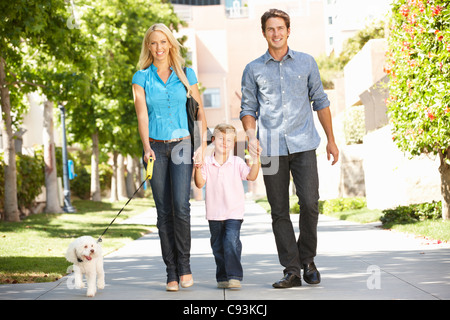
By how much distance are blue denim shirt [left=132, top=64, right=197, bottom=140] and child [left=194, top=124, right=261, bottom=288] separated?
1.22 feet

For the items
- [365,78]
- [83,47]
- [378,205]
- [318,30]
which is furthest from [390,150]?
[318,30]

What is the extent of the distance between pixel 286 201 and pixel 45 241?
8.51 meters

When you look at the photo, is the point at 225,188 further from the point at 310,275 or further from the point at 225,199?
the point at 310,275

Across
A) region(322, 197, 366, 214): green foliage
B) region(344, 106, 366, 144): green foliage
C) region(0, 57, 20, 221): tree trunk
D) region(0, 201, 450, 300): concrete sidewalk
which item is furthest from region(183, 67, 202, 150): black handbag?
region(344, 106, 366, 144): green foliage

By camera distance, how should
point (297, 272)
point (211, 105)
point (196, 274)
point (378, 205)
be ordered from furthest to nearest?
point (211, 105) < point (378, 205) < point (196, 274) < point (297, 272)

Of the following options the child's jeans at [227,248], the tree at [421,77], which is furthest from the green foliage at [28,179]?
the child's jeans at [227,248]

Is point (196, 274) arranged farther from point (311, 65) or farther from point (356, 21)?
point (356, 21)

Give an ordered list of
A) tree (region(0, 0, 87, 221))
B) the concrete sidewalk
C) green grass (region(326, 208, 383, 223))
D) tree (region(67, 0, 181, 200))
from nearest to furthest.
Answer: the concrete sidewalk, tree (region(0, 0, 87, 221)), green grass (region(326, 208, 383, 223)), tree (region(67, 0, 181, 200))

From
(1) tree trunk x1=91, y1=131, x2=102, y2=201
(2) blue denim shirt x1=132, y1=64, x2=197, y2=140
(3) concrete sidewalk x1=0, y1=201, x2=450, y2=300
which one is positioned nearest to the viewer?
(3) concrete sidewalk x1=0, y1=201, x2=450, y2=300

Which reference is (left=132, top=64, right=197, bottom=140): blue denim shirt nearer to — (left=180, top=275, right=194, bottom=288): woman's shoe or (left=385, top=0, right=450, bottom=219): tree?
(left=180, top=275, right=194, bottom=288): woman's shoe

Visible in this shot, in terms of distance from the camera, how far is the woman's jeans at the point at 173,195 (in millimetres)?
6684

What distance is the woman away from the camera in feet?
22.0

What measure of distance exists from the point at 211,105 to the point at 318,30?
28.8ft
